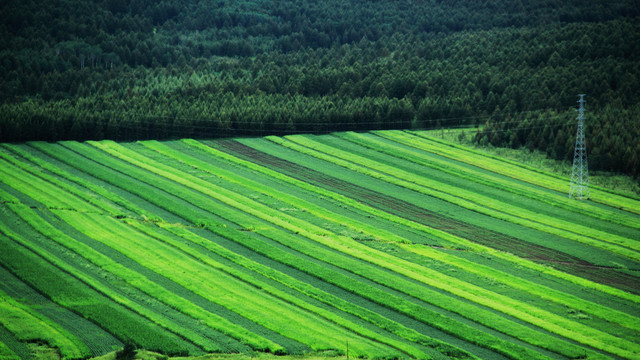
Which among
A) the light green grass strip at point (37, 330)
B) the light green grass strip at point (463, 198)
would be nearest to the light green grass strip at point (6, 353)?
the light green grass strip at point (37, 330)

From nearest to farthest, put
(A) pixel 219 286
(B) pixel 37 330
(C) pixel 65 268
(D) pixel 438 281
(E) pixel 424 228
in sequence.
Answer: (B) pixel 37 330 → (A) pixel 219 286 → (C) pixel 65 268 → (D) pixel 438 281 → (E) pixel 424 228

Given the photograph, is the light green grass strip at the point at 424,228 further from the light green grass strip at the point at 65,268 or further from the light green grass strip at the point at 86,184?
the light green grass strip at the point at 65,268

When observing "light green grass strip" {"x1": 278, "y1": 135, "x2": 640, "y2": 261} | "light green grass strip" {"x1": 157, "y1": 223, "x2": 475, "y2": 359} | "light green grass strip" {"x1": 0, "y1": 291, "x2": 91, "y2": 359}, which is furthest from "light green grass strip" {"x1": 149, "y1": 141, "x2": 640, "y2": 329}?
"light green grass strip" {"x1": 0, "y1": 291, "x2": 91, "y2": 359}

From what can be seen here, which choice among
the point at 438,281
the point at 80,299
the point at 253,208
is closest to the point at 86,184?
the point at 253,208

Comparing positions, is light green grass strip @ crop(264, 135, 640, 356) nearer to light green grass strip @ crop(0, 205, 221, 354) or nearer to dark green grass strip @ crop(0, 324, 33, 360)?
light green grass strip @ crop(0, 205, 221, 354)

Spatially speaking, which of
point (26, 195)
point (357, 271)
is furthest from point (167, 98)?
point (357, 271)

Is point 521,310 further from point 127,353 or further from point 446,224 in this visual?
point 127,353

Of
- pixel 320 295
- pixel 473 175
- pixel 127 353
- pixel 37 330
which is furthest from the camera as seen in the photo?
pixel 473 175
